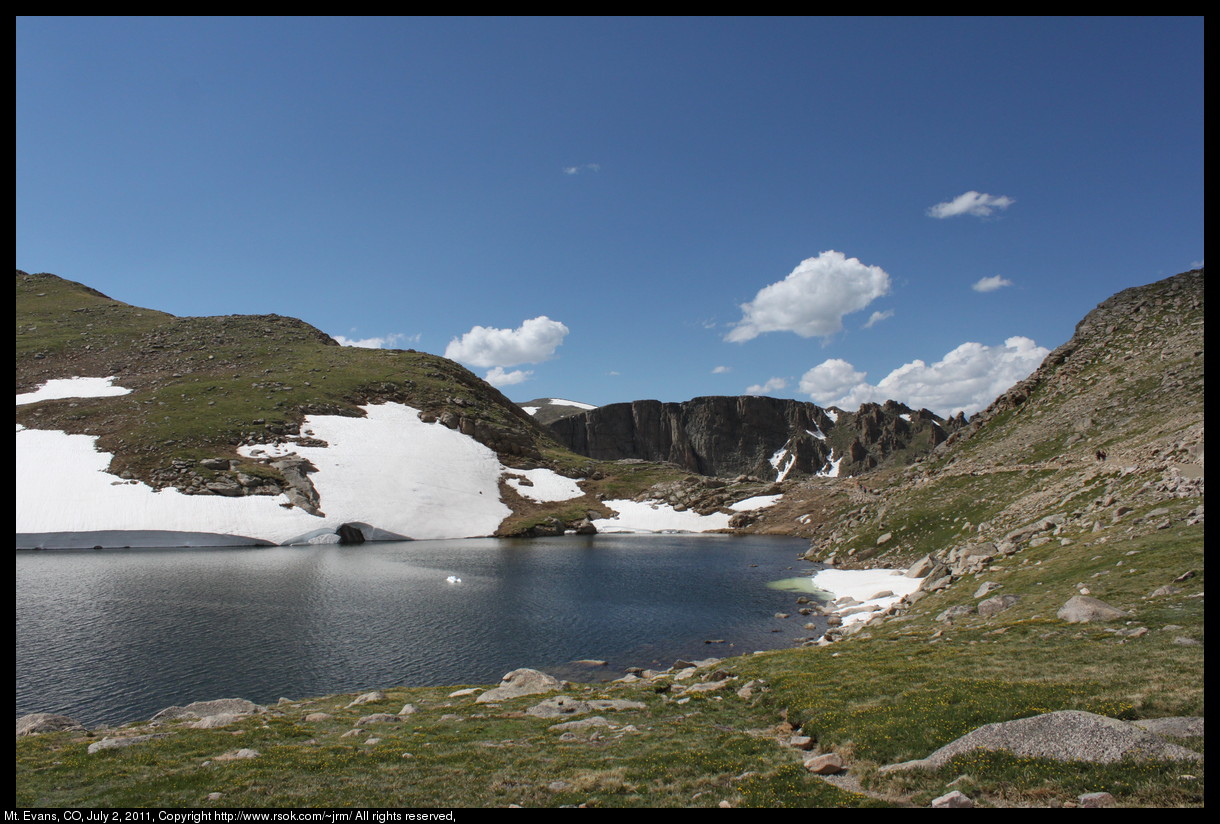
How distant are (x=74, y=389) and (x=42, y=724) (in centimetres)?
14687

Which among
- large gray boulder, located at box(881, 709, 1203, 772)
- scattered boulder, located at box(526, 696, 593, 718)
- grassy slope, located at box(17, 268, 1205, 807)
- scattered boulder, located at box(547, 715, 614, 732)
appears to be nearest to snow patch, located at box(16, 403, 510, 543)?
grassy slope, located at box(17, 268, 1205, 807)

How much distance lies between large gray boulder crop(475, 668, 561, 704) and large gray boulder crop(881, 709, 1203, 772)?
16379 millimetres

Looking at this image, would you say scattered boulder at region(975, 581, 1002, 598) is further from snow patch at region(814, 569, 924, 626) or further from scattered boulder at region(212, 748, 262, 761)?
scattered boulder at region(212, 748, 262, 761)

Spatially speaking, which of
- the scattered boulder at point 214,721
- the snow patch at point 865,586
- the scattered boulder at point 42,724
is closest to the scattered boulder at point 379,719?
the scattered boulder at point 214,721

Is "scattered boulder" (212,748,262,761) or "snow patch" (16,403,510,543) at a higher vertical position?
"snow patch" (16,403,510,543)

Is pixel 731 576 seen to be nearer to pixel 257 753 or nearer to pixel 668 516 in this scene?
pixel 257 753

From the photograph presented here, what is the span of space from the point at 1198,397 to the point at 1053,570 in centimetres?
3527

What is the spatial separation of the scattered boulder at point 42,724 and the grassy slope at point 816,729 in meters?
2.56

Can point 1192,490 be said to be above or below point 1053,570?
above

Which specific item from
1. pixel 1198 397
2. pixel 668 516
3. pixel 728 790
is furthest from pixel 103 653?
pixel 668 516

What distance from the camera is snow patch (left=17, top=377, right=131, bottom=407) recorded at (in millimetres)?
123000

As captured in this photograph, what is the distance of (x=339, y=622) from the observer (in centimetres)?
4166

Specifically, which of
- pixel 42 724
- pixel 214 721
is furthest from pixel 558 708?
pixel 42 724

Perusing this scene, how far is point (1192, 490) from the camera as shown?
32.2 metres
